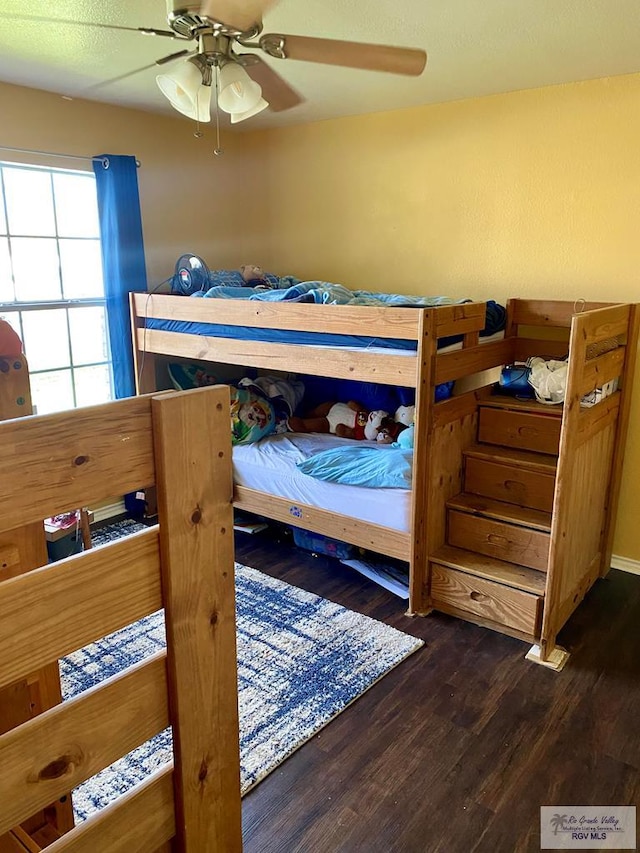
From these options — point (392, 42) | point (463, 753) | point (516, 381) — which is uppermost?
point (392, 42)

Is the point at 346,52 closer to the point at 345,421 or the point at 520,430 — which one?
the point at 520,430

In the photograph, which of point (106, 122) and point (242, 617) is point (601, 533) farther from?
point (106, 122)

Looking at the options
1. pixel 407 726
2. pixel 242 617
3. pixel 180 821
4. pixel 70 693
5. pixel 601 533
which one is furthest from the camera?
pixel 601 533

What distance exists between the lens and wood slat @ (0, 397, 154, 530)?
0.75m

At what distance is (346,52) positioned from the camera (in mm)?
1714

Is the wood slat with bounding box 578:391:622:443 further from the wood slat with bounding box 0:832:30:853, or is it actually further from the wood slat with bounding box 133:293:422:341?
the wood slat with bounding box 0:832:30:853

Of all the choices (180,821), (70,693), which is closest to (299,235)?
(70,693)

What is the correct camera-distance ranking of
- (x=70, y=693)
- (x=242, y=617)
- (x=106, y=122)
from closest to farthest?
(x=70, y=693) < (x=242, y=617) < (x=106, y=122)

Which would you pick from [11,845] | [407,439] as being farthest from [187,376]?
[11,845]

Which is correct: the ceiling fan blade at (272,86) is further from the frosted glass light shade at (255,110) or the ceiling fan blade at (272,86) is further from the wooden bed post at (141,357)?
the wooden bed post at (141,357)

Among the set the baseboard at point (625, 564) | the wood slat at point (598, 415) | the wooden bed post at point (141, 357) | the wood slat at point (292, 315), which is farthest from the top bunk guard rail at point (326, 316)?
the baseboard at point (625, 564)

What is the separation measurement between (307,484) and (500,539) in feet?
2.96

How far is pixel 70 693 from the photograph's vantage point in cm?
216

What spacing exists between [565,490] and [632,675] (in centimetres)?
73
